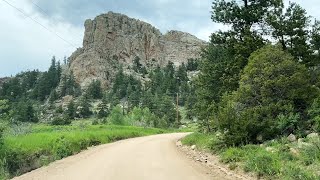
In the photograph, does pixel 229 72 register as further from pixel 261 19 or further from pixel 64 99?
pixel 64 99

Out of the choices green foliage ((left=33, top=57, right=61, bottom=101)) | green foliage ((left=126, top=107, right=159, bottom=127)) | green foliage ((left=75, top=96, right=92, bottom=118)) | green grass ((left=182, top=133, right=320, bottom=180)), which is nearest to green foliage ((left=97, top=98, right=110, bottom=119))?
green foliage ((left=75, top=96, right=92, bottom=118))

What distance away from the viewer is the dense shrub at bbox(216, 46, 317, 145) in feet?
56.0

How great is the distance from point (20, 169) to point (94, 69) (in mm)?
172846

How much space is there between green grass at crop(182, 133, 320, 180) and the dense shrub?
1.29 metres

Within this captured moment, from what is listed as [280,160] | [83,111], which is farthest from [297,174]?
[83,111]

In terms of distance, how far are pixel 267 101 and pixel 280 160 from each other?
6.61 metres

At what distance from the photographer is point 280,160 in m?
12.4

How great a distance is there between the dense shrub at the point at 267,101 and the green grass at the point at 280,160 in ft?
4.23

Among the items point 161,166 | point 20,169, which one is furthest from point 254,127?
point 20,169

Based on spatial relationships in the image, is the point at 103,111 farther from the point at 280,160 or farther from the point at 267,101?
the point at 280,160

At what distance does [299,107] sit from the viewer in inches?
741

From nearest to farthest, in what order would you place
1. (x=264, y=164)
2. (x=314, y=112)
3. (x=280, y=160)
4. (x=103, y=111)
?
(x=264, y=164) → (x=280, y=160) → (x=314, y=112) → (x=103, y=111)

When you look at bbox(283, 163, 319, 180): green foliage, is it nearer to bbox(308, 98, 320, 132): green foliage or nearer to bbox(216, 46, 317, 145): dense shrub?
bbox(308, 98, 320, 132): green foliage

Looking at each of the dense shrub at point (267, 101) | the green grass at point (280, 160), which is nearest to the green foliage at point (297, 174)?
the green grass at point (280, 160)
